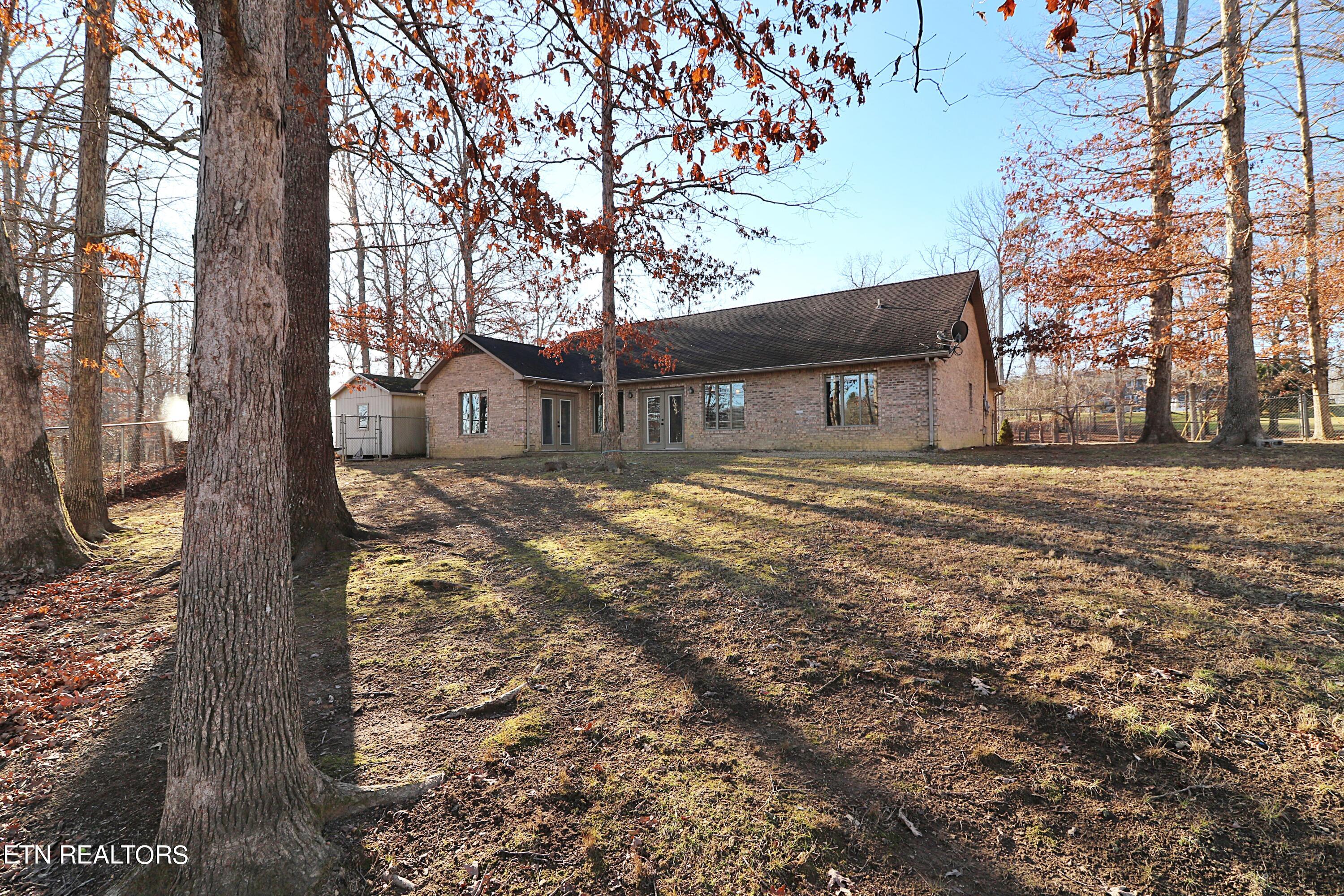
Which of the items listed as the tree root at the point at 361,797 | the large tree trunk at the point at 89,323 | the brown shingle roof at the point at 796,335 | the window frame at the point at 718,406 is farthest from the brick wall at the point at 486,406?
the tree root at the point at 361,797

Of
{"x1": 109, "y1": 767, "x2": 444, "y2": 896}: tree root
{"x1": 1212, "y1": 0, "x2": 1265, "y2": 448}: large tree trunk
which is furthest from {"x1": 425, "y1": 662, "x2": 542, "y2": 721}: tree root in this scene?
{"x1": 1212, "y1": 0, "x2": 1265, "y2": 448}: large tree trunk

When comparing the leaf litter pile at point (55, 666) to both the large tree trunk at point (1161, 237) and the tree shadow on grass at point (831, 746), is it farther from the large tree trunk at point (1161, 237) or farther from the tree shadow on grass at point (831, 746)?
the large tree trunk at point (1161, 237)

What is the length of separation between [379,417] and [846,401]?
18.3 metres

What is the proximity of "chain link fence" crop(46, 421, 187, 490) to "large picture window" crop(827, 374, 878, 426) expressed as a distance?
17115 millimetres

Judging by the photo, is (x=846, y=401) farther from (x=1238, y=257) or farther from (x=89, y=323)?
(x=89, y=323)

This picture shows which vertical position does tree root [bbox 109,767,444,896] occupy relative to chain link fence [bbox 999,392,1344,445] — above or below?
below

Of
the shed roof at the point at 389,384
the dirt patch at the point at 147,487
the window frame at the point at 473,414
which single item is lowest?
the dirt patch at the point at 147,487

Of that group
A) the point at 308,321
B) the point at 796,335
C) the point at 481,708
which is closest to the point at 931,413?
the point at 796,335

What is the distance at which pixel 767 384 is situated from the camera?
1916 cm

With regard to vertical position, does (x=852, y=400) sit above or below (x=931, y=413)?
above

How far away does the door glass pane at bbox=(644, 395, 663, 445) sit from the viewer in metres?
21.5

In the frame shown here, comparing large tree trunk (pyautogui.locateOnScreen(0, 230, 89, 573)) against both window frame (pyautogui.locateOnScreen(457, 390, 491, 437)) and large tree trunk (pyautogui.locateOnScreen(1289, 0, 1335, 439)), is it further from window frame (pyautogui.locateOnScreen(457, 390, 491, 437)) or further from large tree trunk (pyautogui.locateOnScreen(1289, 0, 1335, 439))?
large tree trunk (pyautogui.locateOnScreen(1289, 0, 1335, 439))

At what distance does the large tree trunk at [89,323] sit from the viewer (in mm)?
7961

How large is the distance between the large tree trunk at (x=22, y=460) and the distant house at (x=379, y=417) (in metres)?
17.1
